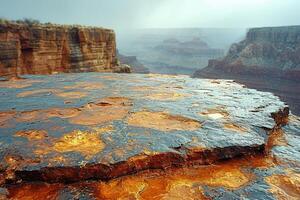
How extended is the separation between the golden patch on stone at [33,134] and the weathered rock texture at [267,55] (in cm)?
2807

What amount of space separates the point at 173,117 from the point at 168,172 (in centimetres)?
69

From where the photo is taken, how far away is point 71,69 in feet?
36.4

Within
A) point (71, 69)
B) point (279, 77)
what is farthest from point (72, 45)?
point (279, 77)

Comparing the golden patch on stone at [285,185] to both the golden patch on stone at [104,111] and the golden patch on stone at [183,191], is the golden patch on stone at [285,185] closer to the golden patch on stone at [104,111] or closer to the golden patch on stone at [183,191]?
the golden patch on stone at [183,191]

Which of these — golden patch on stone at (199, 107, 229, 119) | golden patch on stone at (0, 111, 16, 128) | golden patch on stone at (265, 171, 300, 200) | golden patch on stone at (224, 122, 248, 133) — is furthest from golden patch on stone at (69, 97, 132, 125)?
golden patch on stone at (265, 171, 300, 200)

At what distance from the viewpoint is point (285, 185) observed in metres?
1.49

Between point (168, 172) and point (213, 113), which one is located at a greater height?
point (213, 113)

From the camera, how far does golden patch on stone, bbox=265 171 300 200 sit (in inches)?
55.1

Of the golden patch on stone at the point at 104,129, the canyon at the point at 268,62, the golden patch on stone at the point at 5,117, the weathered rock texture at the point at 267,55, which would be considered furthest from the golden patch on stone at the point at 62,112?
the weathered rock texture at the point at 267,55

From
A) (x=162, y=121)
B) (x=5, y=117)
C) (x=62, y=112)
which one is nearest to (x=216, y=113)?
(x=162, y=121)

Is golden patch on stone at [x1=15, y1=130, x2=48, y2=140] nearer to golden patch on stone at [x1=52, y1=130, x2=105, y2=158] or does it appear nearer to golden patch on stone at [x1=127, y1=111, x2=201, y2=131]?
golden patch on stone at [x1=52, y1=130, x2=105, y2=158]

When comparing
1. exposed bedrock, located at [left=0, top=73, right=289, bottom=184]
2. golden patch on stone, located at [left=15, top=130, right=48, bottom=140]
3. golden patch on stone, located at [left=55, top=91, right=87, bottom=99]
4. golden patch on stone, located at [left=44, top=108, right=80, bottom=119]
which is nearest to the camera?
exposed bedrock, located at [left=0, top=73, right=289, bottom=184]

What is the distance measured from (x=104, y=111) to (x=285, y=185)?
1425mm

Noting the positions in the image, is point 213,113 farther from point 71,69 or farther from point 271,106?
point 71,69
